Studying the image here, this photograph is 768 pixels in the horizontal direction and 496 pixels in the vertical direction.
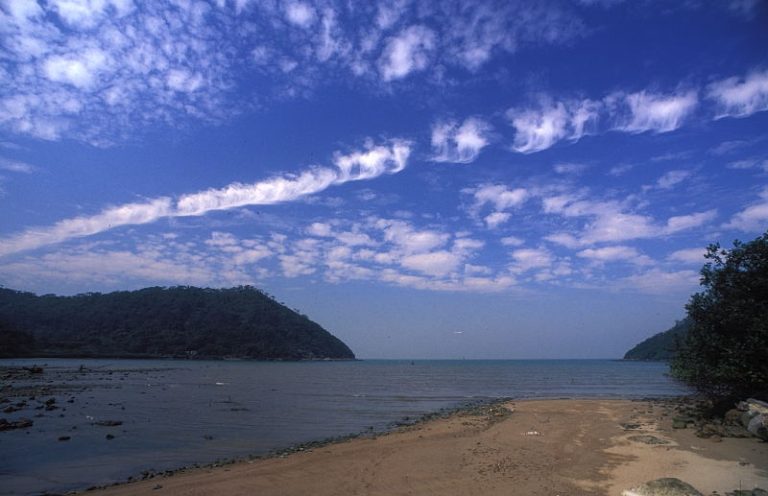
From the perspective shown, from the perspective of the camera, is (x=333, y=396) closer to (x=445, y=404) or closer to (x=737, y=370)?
(x=445, y=404)

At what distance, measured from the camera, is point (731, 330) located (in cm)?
2050

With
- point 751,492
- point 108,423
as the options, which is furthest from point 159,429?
point 751,492

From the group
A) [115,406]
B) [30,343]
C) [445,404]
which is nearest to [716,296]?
[445,404]

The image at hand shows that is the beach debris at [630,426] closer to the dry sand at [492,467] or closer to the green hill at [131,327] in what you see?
the dry sand at [492,467]

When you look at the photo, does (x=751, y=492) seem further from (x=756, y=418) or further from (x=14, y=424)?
(x=14, y=424)

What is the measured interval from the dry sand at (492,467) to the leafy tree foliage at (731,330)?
308cm

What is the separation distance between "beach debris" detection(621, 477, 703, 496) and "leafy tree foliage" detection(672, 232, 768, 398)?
1131 centimetres

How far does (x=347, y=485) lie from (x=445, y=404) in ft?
88.3

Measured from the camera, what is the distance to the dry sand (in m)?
12.4

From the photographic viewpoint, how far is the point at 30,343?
126062 mm

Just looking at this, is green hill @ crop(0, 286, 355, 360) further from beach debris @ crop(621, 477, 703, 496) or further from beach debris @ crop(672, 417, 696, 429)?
beach debris @ crop(621, 477, 703, 496)

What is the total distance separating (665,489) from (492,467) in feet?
17.8

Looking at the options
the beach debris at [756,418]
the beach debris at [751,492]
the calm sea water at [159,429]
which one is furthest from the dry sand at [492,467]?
the calm sea water at [159,429]

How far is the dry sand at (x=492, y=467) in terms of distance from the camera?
1238 centimetres
